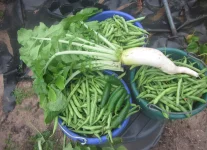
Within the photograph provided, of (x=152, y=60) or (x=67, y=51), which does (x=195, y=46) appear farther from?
(x=67, y=51)

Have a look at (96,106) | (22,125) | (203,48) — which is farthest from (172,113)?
(22,125)

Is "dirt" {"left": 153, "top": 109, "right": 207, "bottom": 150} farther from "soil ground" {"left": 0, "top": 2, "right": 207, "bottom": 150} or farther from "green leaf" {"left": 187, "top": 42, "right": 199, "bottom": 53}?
"green leaf" {"left": 187, "top": 42, "right": 199, "bottom": 53}

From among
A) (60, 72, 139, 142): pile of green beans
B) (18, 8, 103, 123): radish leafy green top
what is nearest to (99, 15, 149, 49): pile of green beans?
(18, 8, 103, 123): radish leafy green top

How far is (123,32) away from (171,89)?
0.75m

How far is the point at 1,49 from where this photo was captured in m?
3.84

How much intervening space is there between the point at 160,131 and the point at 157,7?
1738mm

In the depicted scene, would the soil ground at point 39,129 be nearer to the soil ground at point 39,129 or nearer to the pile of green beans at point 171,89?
the soil ground at point 39,129

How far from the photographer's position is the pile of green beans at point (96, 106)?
7.69ft

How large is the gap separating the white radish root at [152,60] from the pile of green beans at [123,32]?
0.25 m

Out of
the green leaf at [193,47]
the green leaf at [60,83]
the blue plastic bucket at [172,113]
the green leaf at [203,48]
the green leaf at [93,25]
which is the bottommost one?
the green leaf at [203,48]

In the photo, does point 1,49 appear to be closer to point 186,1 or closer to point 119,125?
point 119,125

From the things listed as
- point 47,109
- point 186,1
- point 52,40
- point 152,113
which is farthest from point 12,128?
point 186,1

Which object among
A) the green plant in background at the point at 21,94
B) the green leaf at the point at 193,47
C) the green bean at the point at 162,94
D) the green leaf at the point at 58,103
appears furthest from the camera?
the green plant in background at the point at 21,94

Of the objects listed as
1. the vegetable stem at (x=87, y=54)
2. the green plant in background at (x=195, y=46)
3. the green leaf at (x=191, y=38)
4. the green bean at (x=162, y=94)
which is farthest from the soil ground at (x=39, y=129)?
the vegetable stem at (x=87, y=54)
